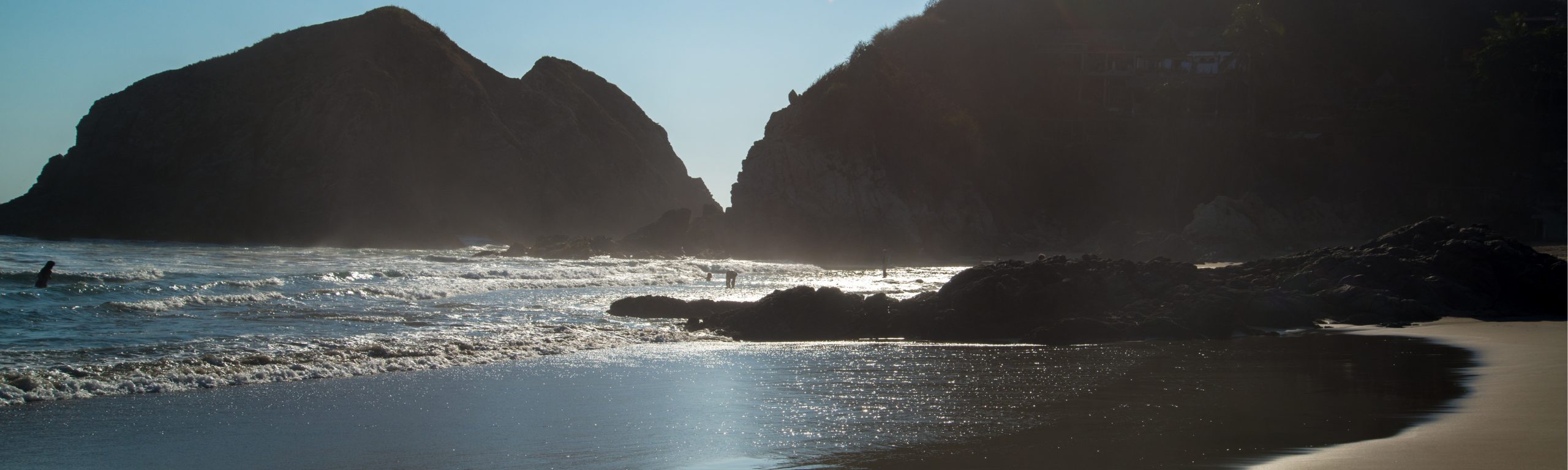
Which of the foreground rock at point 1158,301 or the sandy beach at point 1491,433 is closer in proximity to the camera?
the sandy beach at point 1491,433

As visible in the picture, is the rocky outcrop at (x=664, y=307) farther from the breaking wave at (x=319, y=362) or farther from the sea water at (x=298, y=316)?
the breaking wave at (x=319, y=362)

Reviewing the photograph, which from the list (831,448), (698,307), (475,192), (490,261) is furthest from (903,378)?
(475,192)

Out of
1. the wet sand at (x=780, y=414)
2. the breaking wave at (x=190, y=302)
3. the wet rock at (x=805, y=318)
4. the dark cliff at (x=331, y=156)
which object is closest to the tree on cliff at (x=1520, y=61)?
the wet sand at (x=780, y=414)

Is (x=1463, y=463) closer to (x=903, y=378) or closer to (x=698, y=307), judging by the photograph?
(x=903, y=378)

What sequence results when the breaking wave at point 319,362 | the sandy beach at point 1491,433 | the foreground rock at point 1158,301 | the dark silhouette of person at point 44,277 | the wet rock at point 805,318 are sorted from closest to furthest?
the sandy beach at point 1491,433, the breaking wave at point 319,362, the foreground rock at point 1158,301, the wet rock at point 805,318, the dark silhouette of person at point 44,277

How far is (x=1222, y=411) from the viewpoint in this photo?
7305 mm

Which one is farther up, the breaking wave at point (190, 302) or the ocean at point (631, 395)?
the breaking wave at point (190, 302)

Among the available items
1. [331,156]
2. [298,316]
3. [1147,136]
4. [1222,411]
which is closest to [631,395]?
[1222,411]

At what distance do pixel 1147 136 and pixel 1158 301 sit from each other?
37.6 m

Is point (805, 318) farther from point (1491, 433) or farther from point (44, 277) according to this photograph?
point (44, 277)

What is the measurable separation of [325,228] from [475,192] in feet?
52.7

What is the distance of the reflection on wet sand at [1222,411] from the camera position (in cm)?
591

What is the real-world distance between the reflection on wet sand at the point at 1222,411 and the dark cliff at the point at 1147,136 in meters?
31.7

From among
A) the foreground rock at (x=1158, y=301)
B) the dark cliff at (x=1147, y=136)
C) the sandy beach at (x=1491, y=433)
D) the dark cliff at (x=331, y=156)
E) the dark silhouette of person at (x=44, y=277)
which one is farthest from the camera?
the dark cliff at (x=331, y=156)
